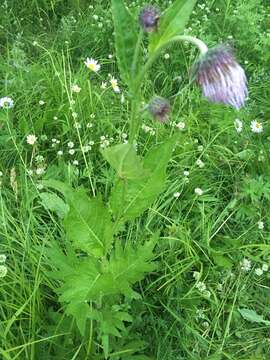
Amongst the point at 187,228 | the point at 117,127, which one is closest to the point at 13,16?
the point at 117,127

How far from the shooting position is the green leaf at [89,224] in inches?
60.6

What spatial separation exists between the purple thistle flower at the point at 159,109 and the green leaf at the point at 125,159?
101 mm

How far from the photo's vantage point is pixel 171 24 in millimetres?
1247

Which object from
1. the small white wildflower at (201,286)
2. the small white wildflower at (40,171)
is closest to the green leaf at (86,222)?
the small white wildflower at (201,286)

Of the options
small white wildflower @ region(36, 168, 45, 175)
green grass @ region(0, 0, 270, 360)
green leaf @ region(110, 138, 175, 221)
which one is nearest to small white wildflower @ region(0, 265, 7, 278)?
green grass @ region(0, 0, 270, 360)

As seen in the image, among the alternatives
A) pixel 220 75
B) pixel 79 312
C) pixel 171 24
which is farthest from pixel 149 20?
pixel 79 312

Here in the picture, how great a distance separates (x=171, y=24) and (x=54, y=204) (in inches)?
37.5

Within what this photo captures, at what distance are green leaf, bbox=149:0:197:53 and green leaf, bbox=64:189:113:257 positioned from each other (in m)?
0.48

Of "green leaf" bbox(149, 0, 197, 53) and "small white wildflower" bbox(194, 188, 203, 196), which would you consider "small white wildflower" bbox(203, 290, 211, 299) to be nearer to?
"small white wildflower" bbox(194, 188, 203, 196)

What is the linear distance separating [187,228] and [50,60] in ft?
4.10

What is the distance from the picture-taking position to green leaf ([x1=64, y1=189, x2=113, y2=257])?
5.05ft

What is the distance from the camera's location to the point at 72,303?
158cm

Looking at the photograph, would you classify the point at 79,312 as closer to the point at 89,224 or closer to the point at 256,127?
the point at 89,224

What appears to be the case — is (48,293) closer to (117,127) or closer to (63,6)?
(117,127)
